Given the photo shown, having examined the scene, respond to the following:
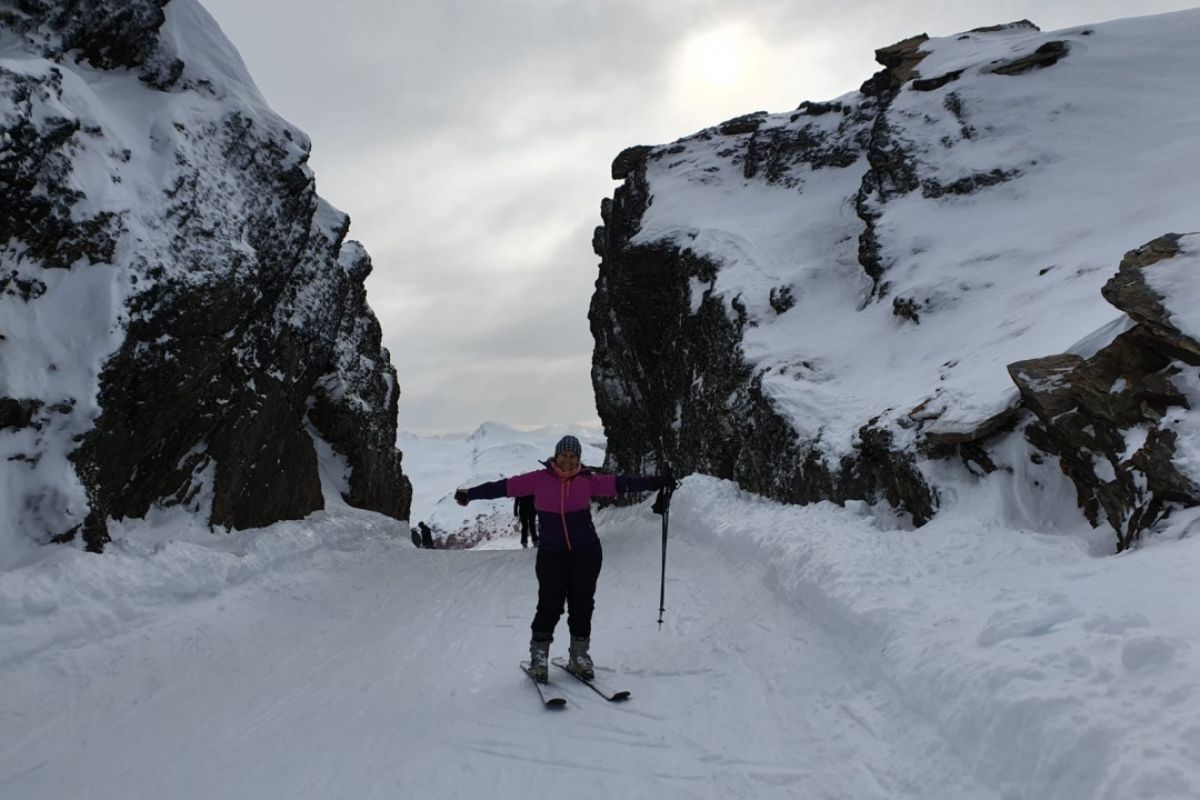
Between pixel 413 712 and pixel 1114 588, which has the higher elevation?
pixel 1114 588

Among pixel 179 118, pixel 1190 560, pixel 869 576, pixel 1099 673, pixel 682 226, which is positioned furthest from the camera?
pixel 682 226

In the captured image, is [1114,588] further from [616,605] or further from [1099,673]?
[616,605]

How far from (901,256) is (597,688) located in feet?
52.6

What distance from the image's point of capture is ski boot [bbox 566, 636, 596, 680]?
654cm

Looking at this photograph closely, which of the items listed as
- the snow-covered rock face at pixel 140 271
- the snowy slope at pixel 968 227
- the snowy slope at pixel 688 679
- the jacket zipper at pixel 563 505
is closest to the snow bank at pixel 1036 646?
the snowy slope at pixel 688 679

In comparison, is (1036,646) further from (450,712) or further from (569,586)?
(450,712)

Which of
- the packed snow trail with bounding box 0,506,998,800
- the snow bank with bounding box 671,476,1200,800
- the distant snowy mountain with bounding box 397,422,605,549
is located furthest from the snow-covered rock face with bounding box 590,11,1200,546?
the distant snowy mountain with bounding box 397,422,605,549

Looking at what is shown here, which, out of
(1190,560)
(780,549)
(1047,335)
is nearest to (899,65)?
(1047,335)

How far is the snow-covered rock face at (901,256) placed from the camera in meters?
10.9

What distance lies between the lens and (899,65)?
26172 millimetres

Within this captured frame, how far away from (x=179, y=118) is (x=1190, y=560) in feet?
48.0

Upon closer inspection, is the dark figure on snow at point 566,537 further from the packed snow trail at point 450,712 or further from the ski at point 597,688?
the packed snow trail at point 450,712

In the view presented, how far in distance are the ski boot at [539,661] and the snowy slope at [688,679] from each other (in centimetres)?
25

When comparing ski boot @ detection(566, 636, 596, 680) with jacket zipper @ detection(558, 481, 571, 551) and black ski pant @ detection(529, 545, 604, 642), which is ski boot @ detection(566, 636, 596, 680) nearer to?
black ski pant @ detection(529, 545, 604, 642)
